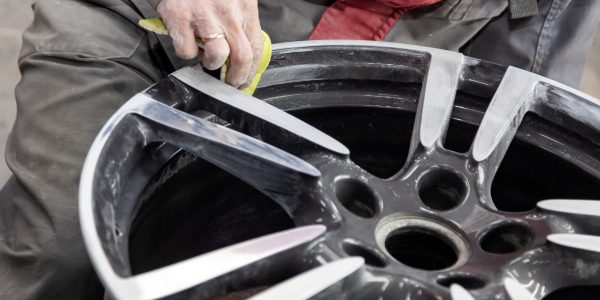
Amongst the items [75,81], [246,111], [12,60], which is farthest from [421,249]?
[12,60]

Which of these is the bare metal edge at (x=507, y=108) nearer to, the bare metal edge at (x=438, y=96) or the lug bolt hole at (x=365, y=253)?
the bare metal edge at (x=438, y=96)

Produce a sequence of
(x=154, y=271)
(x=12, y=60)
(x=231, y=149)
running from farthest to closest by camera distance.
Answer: (x=12, y=60)
(x=231, y=149)
(x=154, y=271)

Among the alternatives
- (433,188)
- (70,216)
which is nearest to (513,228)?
(433,188)

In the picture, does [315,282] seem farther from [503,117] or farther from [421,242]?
[503,117]

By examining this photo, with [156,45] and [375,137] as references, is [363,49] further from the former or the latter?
[156,45]

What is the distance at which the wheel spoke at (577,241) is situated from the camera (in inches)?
25.1

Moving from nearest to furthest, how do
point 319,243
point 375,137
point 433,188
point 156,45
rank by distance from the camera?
point 319,243
point 433,188
point 375,137
point 156,45

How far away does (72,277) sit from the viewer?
0.86m

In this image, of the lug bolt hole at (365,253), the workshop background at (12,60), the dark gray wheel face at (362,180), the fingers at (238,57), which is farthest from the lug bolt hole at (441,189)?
the workshop background at (12,60)

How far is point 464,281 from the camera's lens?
634 mm

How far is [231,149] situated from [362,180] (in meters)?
0.13

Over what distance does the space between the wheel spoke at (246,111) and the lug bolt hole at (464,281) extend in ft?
0.52

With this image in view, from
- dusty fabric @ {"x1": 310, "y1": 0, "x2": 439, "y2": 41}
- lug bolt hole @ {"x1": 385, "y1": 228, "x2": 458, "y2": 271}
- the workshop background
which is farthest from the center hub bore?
the workshop background

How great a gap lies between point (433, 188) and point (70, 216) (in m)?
0.42
